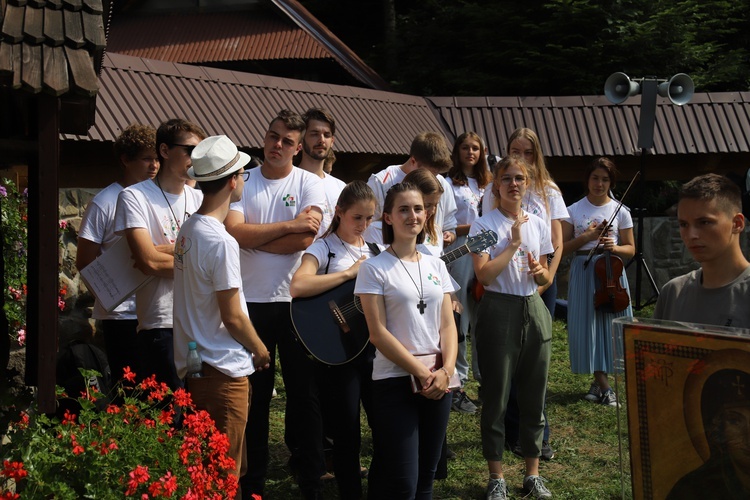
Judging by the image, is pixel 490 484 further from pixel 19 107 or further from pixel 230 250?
pixel 19 107

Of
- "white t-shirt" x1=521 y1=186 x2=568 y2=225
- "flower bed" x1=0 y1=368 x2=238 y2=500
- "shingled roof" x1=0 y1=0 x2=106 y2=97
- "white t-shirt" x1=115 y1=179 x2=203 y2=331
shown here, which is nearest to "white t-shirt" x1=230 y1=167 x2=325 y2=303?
"white t-shirt" x1=115 y1=179 x2=203 y2=331

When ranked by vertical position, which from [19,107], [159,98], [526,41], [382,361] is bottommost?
[382,361]

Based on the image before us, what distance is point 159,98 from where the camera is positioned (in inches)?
308

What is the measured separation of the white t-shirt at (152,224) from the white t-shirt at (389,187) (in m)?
1.40

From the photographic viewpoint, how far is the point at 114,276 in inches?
185

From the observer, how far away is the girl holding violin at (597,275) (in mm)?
7254

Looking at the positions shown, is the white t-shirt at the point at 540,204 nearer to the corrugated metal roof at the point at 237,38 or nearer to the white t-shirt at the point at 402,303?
the white t-shirt at the point at 402,303

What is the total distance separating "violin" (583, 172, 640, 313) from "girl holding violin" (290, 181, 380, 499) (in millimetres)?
2947

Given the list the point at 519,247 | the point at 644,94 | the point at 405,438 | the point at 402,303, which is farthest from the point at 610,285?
the point at 405,438

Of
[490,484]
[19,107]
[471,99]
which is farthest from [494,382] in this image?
[471,99]

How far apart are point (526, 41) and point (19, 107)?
1311cm

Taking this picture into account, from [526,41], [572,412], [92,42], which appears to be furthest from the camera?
[526,41]

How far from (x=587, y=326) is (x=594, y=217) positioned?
88 cm

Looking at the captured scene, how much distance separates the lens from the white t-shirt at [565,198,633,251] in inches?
293
